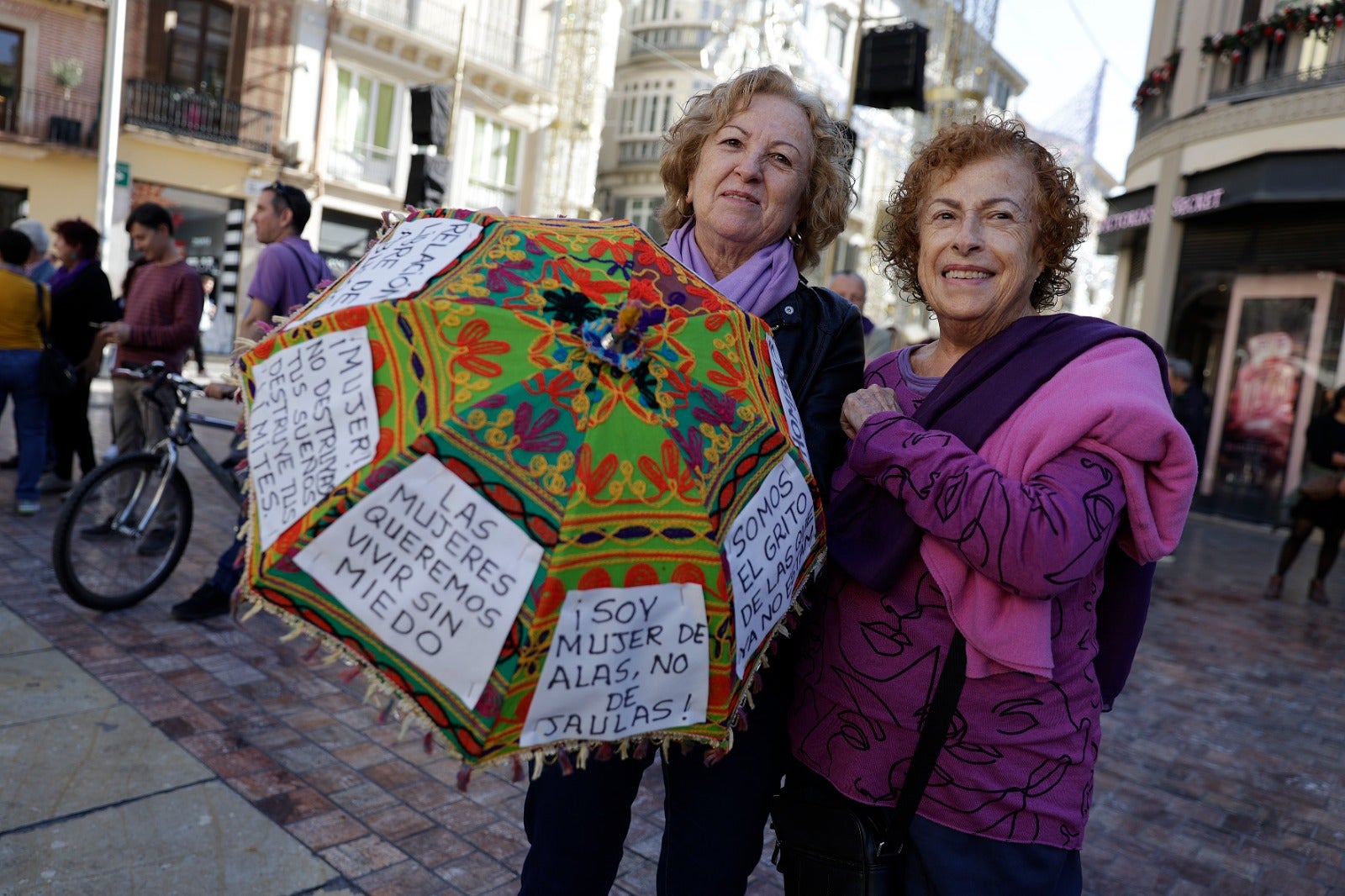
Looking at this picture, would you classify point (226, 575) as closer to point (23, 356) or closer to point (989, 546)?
point (23, 356)

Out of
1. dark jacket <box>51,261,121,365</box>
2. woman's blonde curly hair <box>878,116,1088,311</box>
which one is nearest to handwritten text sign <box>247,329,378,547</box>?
woman's blonde curly hair <box>878,116,1088,311</box>

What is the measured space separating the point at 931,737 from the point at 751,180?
1.15m

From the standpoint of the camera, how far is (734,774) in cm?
196

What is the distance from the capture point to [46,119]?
20.1m

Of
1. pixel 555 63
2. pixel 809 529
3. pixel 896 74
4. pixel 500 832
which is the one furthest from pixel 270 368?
pixel 555 63

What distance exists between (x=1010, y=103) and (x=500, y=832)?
49.9 metres

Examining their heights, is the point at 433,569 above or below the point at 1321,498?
above

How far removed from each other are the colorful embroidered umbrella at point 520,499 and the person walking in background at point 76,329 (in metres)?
6.66

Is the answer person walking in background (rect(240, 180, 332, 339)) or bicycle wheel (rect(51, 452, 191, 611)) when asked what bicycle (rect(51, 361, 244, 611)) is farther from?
person walking in background (rect(240, 180, 332, 339))

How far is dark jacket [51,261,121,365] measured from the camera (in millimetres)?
7141

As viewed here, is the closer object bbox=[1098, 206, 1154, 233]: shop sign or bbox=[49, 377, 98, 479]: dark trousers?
bbox=[49, 377, 98, 479]: dark trousers

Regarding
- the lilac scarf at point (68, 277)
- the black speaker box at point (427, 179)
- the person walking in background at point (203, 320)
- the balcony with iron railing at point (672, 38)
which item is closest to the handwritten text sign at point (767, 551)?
the person walking in background at point (203, 320)

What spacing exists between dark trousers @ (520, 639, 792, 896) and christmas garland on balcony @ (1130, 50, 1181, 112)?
55.6 feet

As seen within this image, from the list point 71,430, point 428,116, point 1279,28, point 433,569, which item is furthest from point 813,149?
point 1279,28
